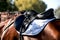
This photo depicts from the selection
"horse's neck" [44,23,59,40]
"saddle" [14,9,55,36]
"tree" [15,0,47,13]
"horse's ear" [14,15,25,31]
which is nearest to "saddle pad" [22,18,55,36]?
"saddle" [14,9,55,36]

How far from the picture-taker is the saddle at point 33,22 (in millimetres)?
5236

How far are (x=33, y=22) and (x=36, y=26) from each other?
199 mm

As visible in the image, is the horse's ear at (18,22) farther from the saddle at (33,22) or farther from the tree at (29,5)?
the tree at (29,5)

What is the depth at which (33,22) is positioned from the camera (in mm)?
5531

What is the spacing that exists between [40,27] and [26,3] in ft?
140

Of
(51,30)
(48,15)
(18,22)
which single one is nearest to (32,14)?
(18,22)

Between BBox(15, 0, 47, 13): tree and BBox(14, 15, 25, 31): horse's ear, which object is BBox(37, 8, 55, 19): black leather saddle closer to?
BBox(14, 15, 25, 31): horse's ear

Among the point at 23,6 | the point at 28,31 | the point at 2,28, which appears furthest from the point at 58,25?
the point at 23,6

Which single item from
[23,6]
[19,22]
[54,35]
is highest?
[23,6]

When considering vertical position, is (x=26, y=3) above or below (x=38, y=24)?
above

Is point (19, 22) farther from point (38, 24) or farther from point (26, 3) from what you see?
point (26, 3)

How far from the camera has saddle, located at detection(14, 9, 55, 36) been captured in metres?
5.24

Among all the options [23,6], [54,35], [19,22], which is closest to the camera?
[54,35]

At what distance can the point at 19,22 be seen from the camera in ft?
20.0
